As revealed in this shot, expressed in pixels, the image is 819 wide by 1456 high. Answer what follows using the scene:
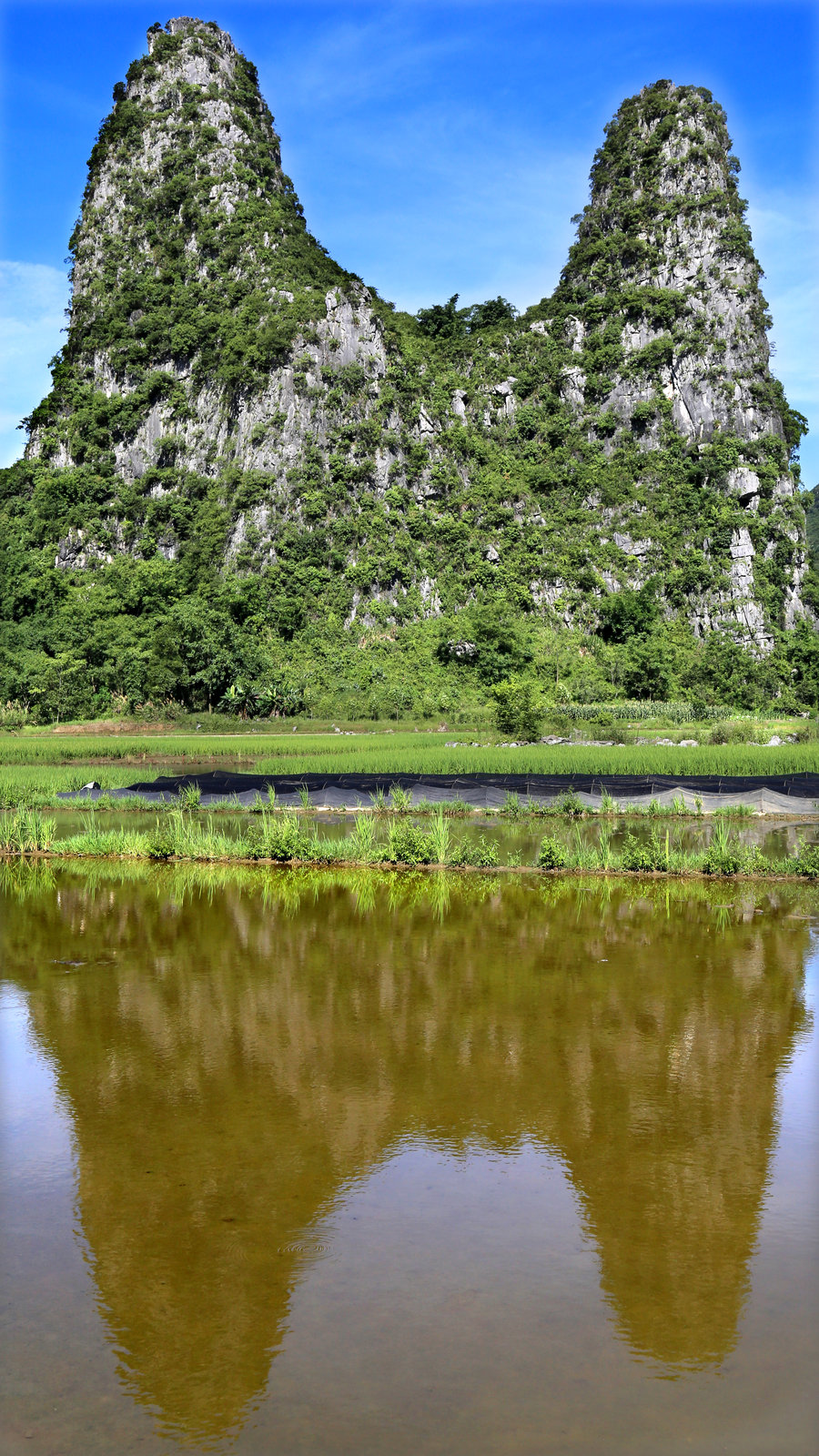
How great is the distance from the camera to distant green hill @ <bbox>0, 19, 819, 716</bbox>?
65.6 m

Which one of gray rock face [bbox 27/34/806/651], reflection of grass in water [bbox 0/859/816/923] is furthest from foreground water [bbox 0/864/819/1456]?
gray rock face [bbox 27/34/806/651]

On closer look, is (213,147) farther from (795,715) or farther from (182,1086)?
(182,1086)

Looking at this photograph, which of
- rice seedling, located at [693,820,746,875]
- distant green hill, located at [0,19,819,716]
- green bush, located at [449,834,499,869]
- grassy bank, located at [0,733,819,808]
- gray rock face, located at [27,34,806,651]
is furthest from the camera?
gray rock face, located at [27,34,806,651]

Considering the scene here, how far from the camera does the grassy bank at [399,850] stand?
15.3 meters

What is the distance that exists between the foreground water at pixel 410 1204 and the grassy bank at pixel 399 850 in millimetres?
4676

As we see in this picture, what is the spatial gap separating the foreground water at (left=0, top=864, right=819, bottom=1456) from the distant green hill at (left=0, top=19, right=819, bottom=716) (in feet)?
165

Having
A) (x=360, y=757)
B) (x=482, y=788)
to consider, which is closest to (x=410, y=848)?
(x=482, y=788)

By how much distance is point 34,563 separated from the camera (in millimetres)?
67312

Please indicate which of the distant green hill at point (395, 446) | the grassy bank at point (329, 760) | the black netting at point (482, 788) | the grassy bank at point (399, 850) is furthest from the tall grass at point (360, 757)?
the distant green hill at point (395, 446)

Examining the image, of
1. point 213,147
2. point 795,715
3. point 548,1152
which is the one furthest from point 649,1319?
point 213,147

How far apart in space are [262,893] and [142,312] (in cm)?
7187

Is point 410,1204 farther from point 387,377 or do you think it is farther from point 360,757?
point 387,377

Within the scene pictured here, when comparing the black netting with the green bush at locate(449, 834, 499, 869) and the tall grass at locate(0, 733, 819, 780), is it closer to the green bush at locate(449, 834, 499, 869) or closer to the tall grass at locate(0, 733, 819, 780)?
the tall grass at locate(0, 733, 819, 780)

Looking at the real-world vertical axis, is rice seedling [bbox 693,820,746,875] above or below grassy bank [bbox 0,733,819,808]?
below
